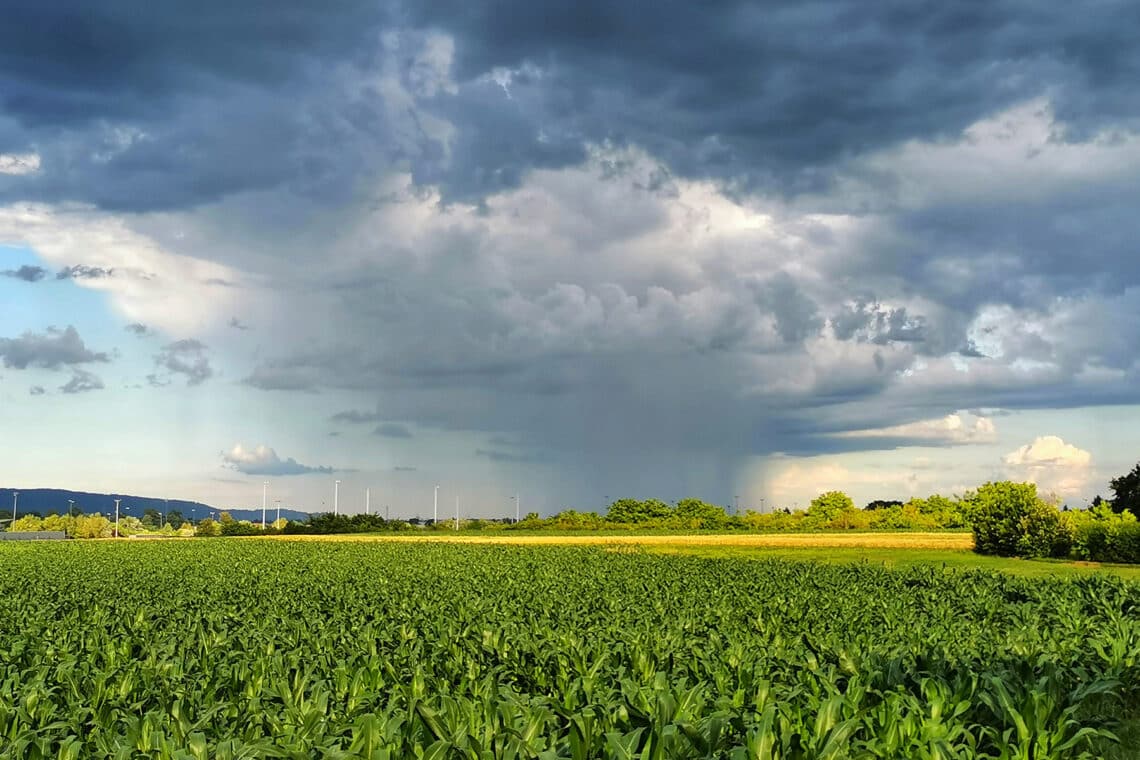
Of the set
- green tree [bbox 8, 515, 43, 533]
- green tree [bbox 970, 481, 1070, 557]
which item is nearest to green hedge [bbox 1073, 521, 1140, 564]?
green tree [bbox 970, 481, 1070, 557]

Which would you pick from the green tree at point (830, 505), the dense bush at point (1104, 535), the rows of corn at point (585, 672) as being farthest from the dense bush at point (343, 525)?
the rows of corn at point (585, 672)

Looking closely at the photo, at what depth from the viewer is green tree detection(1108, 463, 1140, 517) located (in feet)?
192

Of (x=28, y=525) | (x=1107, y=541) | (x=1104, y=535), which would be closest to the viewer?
(x=1107, y=541)

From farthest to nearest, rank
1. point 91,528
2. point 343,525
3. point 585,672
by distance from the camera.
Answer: point 91,528 < point 343,525 < point 585,672

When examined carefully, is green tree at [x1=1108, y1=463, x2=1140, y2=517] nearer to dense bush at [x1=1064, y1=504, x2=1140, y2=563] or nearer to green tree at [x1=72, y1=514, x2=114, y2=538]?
dense bush at [x1=1064, y1=504, x2=1140, y2=563]

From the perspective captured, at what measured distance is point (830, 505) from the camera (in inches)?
5748

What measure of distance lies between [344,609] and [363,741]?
15.7 metres

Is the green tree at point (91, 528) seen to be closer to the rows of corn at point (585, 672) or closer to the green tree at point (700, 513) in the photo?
the green tree at point (700, 513)

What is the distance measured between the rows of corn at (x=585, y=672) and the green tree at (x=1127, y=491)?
1505 inches

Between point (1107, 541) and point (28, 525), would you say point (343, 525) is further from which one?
point (1107, 541)

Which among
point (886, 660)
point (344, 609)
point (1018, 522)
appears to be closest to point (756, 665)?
point (886, 660)

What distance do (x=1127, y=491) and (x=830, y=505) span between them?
86.6 metres

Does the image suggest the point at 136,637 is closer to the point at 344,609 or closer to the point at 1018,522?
the point at 344,609

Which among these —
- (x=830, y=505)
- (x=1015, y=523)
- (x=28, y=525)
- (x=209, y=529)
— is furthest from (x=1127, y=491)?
(x=28, y=525)
